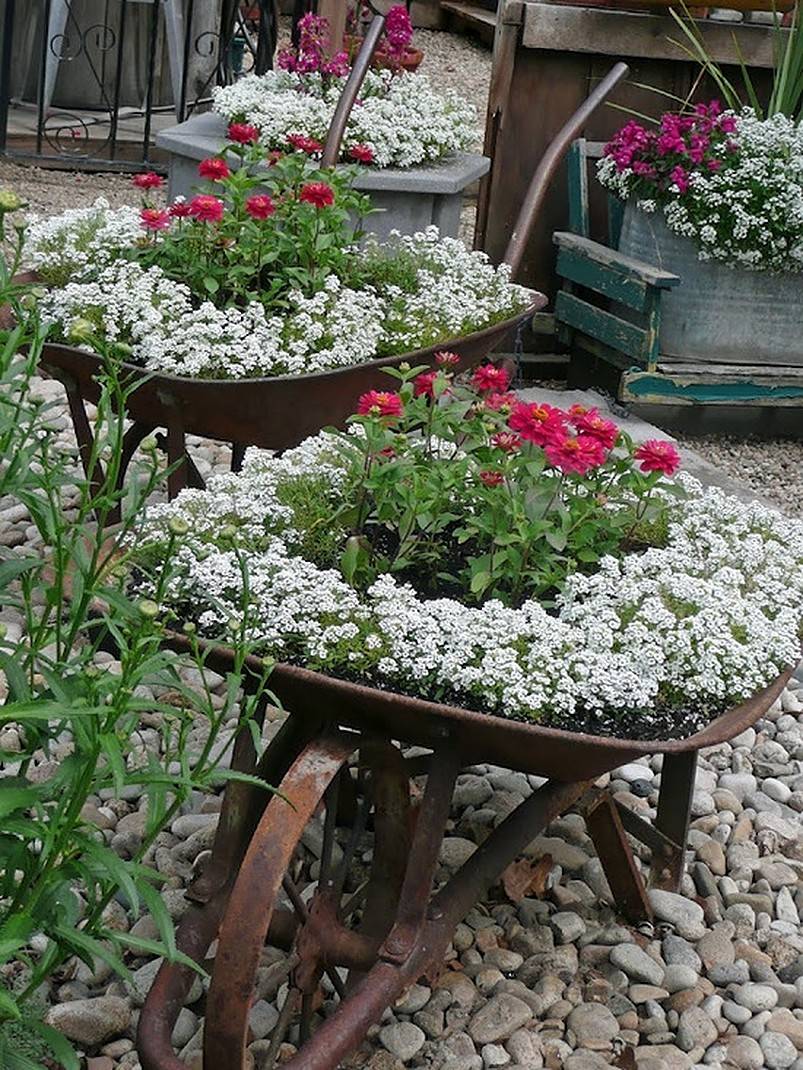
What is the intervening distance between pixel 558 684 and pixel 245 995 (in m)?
0.54

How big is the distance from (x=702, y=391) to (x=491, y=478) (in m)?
2.84

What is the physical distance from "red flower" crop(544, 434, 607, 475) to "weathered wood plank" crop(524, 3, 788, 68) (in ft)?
10.7

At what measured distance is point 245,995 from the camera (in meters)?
1.89

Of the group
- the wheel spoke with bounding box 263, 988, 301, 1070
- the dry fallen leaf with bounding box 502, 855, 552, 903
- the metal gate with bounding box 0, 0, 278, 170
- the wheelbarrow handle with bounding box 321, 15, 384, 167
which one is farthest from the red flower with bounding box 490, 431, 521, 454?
the metal gate with bounding box 0, 0, 278, 170

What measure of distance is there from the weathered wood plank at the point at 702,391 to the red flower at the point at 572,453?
276cm

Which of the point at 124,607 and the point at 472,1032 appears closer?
the point at 124,607

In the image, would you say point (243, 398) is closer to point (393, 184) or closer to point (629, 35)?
point (393, 184)

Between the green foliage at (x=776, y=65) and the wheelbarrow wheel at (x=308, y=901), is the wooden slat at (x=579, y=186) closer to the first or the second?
the green foliage at (x=776, y=65)

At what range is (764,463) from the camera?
209 inches

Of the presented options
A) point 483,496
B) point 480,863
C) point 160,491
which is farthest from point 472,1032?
point 160,491

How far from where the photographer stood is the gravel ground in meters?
5.02

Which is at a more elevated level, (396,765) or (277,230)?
(277,230)

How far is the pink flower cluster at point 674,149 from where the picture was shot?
16.4ft

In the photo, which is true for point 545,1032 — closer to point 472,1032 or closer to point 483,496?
point 472,1032
